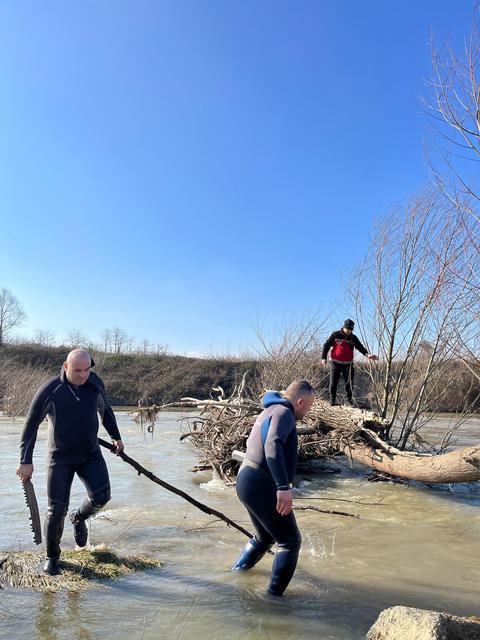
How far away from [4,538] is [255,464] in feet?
11.0

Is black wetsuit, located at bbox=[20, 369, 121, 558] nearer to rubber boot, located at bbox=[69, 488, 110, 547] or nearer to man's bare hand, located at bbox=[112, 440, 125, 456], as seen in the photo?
rubber boot, located at bbox=[69, 488, 110, 547]

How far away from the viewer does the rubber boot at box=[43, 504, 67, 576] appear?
14.1 feet

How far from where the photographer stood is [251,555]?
4.44m

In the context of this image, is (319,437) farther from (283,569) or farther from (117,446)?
(283,569)

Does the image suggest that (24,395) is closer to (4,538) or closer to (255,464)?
(4,538)

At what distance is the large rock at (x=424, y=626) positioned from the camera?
2.78m

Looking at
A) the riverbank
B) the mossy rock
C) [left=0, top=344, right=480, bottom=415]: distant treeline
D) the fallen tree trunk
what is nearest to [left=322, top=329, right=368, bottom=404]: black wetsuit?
the fallen tree trunk

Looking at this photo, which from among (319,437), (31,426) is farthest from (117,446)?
(319,437)

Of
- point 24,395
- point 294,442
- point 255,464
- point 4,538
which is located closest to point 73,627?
point 255,464

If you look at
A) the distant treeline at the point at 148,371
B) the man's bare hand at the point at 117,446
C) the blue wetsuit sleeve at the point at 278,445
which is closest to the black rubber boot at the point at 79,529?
the man's bare hand at the point at 117,446

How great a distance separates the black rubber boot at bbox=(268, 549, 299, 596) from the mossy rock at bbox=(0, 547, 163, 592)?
1.32 m

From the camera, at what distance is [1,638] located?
325 cm

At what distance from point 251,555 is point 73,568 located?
151 cm

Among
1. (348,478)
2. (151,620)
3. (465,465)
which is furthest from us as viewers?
(348,478)
